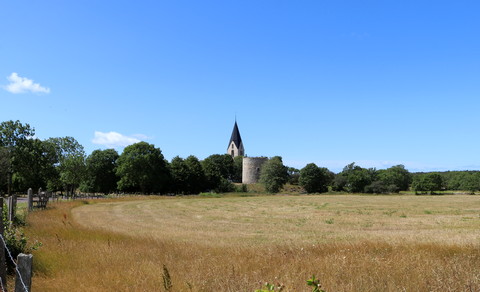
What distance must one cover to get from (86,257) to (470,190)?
127 m

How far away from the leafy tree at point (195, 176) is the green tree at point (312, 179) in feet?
105

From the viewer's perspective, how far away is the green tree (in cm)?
11419

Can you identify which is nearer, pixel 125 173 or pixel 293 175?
pixel 125 173

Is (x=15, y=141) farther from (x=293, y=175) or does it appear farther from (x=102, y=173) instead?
(x=293, y=175)

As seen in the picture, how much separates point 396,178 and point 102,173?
3900 inches

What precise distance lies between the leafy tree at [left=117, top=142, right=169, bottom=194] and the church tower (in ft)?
300

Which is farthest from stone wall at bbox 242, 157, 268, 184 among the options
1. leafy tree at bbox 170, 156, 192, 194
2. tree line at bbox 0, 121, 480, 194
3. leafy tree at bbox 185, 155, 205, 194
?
leafy tree at bbox 170, 156, 192, 194

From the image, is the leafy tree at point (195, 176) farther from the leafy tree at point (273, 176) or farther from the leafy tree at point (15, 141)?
the leafy tree at point (15, 141)

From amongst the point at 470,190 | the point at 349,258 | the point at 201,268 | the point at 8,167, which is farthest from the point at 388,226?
the point at 470,190

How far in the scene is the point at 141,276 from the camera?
6848mm

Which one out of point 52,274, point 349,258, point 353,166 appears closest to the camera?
point 52,274

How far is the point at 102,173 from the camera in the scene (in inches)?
3583

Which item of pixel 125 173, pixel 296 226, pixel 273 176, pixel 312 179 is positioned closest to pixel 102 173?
pixel 125 173

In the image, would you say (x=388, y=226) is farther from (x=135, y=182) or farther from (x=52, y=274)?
(x=135, y=182)
